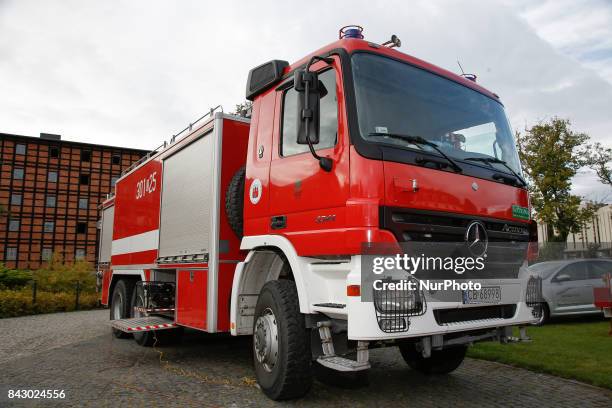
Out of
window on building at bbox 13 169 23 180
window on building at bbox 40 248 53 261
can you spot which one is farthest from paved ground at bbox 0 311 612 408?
window on building at bbox 13 169 23 180

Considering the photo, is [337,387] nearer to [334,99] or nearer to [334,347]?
[334,347]

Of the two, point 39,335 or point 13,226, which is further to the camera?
point 13,226

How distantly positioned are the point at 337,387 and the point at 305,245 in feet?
5.77

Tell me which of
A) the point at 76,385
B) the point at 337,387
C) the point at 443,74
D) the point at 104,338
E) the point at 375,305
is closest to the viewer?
the point at 375,305

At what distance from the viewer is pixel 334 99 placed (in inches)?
164

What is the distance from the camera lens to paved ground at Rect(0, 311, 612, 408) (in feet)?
15.5

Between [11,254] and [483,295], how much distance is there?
44215 mm

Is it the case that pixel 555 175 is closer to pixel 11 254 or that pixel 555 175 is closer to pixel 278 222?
pixel 278 222

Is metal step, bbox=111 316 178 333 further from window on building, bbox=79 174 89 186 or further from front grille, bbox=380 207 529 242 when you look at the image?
window on building, bbox=79 174 89 186

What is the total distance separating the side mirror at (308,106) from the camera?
A: 3.97 meters

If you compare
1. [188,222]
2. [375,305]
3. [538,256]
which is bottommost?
[375,305]

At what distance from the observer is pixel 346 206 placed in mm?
3840

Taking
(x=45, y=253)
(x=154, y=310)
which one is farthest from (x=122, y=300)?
(x=45, y=253)

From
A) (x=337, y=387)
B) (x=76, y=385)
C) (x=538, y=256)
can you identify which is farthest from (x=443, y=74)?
(x=76, y=385)
